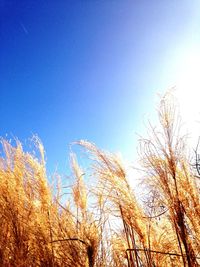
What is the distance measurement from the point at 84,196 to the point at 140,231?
2.65ft

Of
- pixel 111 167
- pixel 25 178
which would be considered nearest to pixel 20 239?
pixel 25 178

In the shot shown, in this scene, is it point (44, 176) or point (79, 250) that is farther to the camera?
point (44, 176)

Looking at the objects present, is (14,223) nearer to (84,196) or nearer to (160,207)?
(84,196)

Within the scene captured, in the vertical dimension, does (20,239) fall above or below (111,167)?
below

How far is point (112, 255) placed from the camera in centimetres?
296

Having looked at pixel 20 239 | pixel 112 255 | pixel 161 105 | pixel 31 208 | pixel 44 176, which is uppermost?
pixel 161 105

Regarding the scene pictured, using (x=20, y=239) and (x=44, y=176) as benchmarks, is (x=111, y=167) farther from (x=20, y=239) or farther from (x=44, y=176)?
(x=20, y=239)

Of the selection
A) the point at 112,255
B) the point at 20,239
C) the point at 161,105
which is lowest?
the point at 112,255

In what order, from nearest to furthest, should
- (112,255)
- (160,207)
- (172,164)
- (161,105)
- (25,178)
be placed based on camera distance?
(172,164)
(161,105)
(160,207)
(112,255)
(25,178)

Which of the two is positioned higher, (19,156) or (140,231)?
(19,156)

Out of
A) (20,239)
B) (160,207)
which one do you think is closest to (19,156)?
(20,239)

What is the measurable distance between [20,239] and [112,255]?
864 millimetres

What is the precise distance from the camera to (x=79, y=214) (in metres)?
2.82

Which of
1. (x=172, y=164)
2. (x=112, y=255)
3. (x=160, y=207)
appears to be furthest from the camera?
(x=112, y=255)
